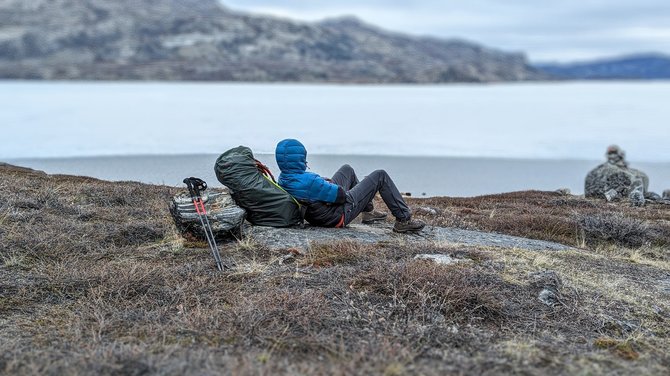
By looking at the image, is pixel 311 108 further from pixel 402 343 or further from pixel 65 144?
pixel 402 343

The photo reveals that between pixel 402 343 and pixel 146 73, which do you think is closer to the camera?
pixel 402 343

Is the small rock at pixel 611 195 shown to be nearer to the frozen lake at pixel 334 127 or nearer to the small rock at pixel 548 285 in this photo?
the frozen lake at pixel 334 127

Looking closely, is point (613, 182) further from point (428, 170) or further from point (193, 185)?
point (193, 185)

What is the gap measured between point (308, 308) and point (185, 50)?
14607 cm

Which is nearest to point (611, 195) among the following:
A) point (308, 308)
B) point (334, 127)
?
point (308, 308)

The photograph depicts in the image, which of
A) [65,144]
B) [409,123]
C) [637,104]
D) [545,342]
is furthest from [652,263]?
[637,104]

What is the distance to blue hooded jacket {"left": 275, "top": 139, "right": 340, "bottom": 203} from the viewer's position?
7.90 meters

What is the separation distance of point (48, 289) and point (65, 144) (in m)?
23.1

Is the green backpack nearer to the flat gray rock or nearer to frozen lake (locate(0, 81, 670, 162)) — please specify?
the flat gray rock

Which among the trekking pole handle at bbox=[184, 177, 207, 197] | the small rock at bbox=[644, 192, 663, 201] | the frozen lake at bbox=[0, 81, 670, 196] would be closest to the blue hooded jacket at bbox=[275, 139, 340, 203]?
the trekking pole handle at bbox=[184, 177, 207, 197]

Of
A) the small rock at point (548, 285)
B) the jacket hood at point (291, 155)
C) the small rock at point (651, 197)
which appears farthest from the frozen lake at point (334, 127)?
the small rock at point (548, 285)

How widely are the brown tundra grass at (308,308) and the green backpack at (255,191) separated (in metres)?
0.73

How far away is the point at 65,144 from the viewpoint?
88.3 feet

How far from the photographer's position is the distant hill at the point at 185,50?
10500 cm
